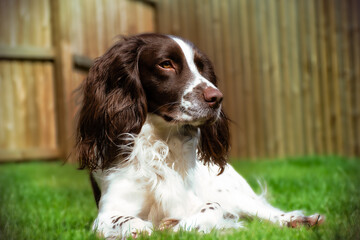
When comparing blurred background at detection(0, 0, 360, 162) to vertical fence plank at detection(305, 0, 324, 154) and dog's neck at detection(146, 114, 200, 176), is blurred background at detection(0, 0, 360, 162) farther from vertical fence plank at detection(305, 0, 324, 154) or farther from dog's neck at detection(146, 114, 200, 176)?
dog's neck at detection(146, 114, 200, 176)

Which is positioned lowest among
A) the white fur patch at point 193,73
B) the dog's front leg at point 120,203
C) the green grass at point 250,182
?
the green grass at point 250,182

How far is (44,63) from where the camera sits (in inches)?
286

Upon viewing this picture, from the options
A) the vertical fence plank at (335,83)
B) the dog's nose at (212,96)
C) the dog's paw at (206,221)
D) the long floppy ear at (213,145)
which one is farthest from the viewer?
the vertical fence plank at (335,83)

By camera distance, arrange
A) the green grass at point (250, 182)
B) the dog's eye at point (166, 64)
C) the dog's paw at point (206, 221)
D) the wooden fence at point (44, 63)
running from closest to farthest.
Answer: the green grass at point (250, 182), the dog's paw at point (206, 221), the dog's eye at point (166, 64), the wooden fence at point (44, 63)

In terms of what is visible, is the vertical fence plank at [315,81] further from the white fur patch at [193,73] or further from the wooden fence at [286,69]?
the white fur patch at [193,73]

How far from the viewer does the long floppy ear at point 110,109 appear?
8.96 feet

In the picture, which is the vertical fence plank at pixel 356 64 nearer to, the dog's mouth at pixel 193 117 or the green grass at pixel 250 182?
the green grass at pixel 250 182

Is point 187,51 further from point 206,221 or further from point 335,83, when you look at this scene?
point 335,83

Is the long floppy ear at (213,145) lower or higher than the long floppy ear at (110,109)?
lower

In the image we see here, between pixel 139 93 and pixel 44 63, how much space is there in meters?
4.88

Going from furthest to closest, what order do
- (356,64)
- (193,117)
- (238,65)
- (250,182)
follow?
(238,65) → (356,64) → (250,182) → (193,117)

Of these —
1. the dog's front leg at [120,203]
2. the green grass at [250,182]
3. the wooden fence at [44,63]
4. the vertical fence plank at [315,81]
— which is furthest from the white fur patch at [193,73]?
the wooden fence at [44,63]

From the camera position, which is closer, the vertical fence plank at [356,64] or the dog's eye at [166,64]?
the dog's eye at [166,64]

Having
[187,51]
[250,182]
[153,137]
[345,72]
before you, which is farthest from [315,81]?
[153,137]
